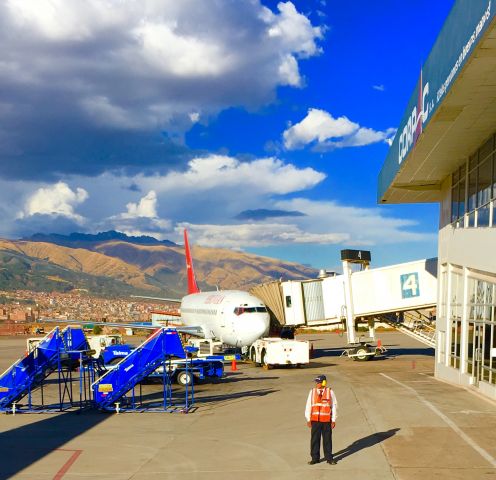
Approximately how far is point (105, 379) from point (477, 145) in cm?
1692

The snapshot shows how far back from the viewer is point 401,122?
29688 mm

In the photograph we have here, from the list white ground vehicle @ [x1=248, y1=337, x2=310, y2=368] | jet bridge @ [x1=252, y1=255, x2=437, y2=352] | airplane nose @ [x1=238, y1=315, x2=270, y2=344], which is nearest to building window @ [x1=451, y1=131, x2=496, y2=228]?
jet bridge @ [x1=252, y1=255, x2=437, y2=352]

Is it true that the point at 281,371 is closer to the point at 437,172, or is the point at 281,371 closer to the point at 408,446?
the point at 437,172

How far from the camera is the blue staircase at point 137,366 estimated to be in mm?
23625

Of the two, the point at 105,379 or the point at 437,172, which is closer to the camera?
the point at 105,379

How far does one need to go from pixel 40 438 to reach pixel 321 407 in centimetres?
867

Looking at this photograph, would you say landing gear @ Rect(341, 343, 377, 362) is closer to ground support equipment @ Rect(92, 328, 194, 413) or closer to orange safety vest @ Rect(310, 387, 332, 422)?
ground support equipment @ Rect(92, 328, 194, 413)

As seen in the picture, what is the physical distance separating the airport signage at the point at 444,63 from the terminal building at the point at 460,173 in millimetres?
26

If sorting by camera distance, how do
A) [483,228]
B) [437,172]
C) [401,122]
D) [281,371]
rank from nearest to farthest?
[483,228]
[401,122]
[437,172]
[281,371]

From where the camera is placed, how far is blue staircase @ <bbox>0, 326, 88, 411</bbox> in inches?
949

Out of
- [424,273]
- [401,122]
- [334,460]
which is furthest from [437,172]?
[334,460]

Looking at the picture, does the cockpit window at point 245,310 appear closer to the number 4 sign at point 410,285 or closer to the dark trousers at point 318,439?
the number 4 sign at point 410,285

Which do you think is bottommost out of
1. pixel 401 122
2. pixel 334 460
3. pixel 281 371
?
pixel 281 371

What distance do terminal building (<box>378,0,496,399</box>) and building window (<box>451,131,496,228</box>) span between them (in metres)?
0.04
